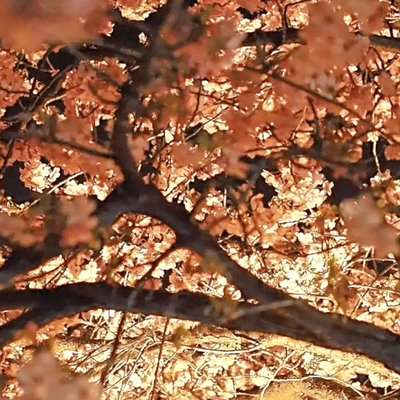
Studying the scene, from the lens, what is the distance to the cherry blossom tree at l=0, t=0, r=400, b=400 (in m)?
2.14

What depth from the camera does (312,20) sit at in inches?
82.6

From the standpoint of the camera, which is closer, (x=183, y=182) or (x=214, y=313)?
(x=214, y=313)

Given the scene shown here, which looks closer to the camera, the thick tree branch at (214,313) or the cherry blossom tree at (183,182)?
the cherry blossom tree at (183,182)

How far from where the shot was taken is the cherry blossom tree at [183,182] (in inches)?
84.2

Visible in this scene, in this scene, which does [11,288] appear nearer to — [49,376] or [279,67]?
[49,376]

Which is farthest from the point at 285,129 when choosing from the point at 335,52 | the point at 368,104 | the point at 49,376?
the point at 49,376

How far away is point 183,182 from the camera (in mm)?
2947

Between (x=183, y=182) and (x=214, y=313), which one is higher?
(x=183, y=182)

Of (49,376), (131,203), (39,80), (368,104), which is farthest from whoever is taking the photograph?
(39,80)

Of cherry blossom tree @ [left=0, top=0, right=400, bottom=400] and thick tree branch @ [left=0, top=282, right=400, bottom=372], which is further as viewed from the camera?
thick tree branch @ [left=0, top=282, right=400, bottom=372]

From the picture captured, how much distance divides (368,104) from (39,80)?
72.4 inches

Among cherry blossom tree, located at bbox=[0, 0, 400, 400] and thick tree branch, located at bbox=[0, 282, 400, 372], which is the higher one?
cherry blossom tree, located at bbox=[0, 0, 400, 400]

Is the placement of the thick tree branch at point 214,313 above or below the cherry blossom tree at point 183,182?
below

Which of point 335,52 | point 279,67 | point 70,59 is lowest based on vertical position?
point 335,52
